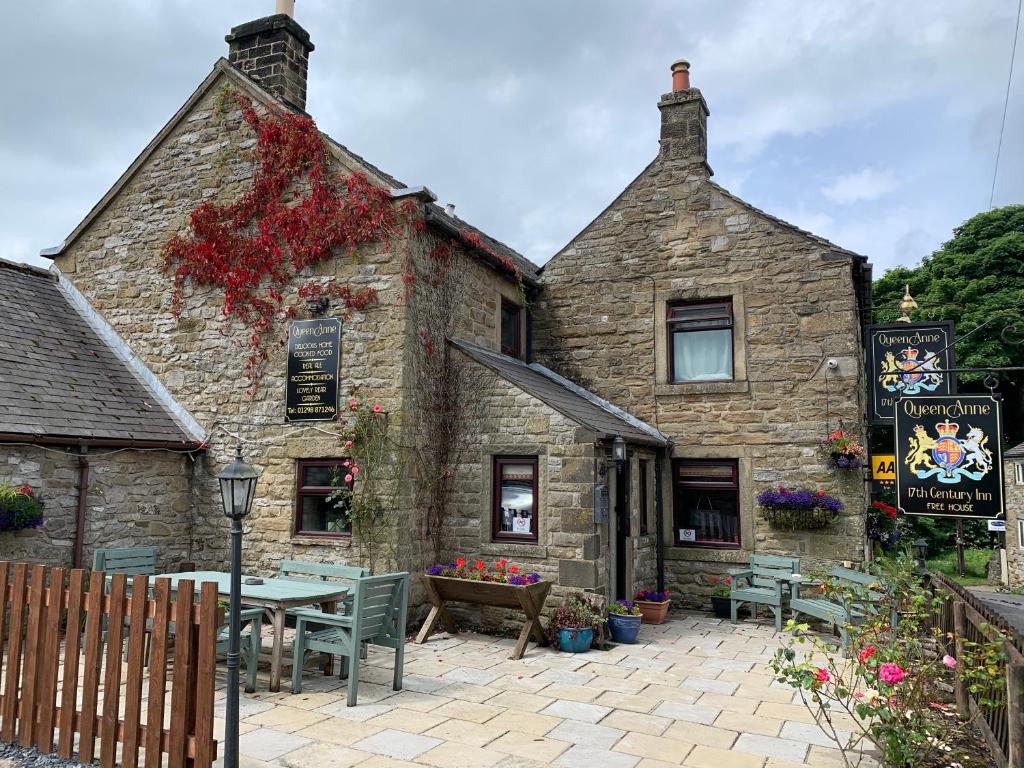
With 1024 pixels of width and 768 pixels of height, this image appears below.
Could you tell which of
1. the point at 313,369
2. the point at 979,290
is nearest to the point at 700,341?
the point at 313,369

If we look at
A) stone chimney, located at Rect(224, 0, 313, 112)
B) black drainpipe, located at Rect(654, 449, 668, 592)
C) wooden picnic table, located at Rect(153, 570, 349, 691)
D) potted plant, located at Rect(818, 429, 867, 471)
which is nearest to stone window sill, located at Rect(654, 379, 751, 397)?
black drainpipe, located at Rect(654, 449, 668, 592)

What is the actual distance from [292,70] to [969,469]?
1057 cm

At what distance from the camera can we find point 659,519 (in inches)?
432

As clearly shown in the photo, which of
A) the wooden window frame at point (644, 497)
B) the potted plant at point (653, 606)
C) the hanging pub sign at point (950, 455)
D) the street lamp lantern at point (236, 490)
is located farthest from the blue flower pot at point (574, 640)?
the street lamp lantern at point (236, 490)

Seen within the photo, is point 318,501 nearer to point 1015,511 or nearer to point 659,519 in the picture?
point 659,519

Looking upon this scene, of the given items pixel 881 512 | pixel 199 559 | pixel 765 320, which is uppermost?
pixel 765 320

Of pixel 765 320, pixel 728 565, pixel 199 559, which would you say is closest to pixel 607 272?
pixel 765 320

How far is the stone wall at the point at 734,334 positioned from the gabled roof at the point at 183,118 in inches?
57.2

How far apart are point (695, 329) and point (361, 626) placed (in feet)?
24.1

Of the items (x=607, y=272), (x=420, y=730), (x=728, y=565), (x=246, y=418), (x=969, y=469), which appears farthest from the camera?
(x=607, y=272)

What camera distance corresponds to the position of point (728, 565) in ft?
35.1

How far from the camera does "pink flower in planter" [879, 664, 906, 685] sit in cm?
410

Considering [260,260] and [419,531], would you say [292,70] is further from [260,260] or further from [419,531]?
[419,531]

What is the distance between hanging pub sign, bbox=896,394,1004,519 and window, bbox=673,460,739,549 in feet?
9.90
